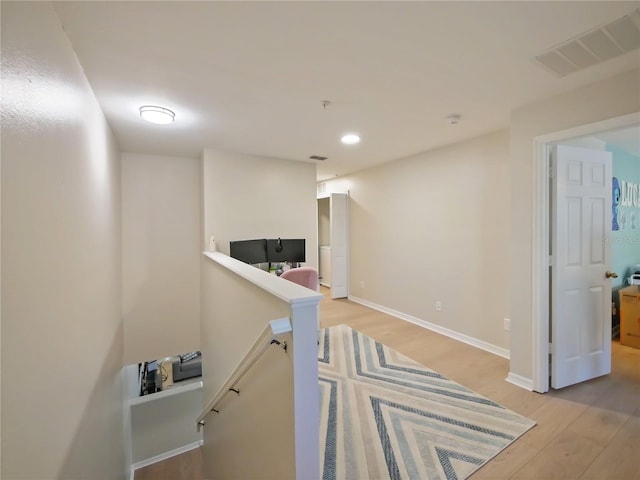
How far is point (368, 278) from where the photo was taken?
520 cm

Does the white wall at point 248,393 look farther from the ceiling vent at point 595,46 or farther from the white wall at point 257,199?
the ceiling vent at point 595,46

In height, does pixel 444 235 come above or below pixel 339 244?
above

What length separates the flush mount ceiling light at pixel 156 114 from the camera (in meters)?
2.39

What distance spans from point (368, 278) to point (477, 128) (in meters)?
3.01

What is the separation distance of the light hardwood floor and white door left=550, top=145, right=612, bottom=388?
8.7 inches

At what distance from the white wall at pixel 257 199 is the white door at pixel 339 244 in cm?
111

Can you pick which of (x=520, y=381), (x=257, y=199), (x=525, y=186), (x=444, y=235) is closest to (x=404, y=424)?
(x=520, y=381)

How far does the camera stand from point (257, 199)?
4.07 m

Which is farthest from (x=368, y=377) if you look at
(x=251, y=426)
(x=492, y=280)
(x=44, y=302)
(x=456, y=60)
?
(x=456, y=60)

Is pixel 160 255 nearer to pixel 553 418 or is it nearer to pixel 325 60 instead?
pixel 325 60

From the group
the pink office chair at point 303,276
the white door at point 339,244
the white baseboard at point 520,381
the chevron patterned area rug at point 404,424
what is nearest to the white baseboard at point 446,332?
the white baseboard at point 520,381

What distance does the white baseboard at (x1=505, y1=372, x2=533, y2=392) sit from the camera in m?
2.48

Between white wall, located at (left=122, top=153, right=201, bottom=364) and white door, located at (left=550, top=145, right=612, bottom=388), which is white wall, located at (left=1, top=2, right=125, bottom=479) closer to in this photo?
white wall, located at (left=122, top=153, right=201, bottom=364)

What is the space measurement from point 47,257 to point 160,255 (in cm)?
307
